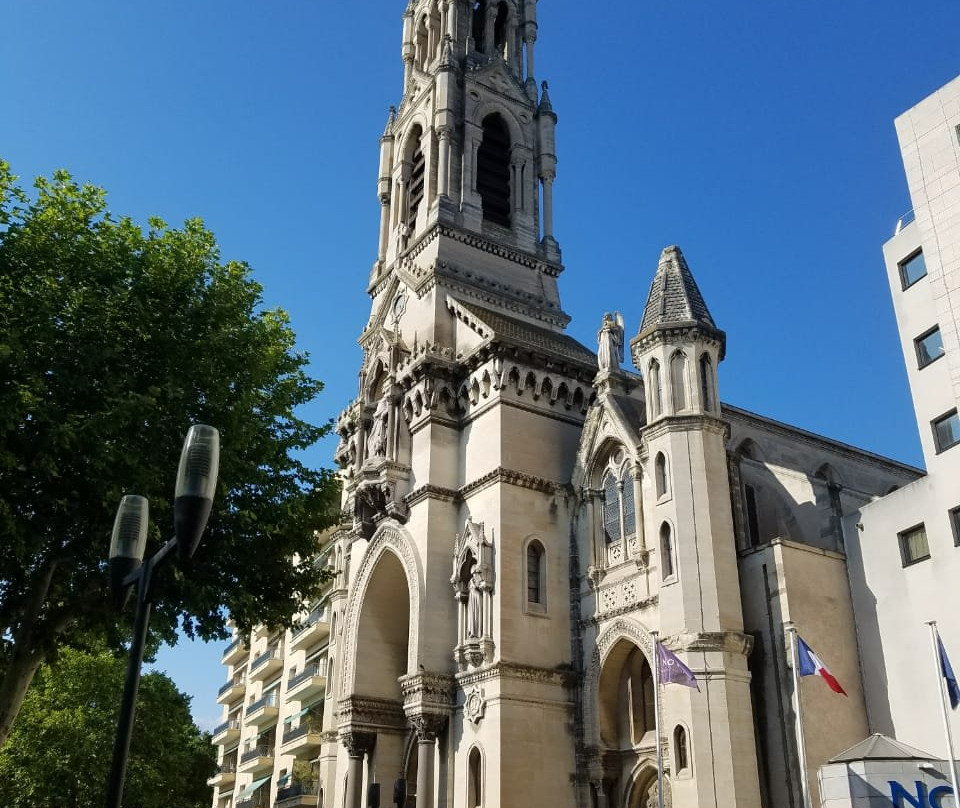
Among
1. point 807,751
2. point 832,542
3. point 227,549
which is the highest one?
point 832,542

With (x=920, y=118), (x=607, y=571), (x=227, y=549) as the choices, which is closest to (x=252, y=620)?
(x=227, y=549)

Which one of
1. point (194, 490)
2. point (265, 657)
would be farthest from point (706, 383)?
point (265, 657)

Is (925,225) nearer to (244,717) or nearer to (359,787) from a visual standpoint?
(359,787)

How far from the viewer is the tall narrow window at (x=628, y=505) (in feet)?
103

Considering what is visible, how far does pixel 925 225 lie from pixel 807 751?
15142mm

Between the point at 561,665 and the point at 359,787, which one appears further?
the point at 359,787

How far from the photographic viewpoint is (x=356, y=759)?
3541 cm

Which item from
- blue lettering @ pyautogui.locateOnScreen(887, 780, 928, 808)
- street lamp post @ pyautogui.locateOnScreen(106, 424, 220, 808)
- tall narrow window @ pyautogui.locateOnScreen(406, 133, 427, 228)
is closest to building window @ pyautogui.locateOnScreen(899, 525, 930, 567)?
blue lettering @ pyautogui.locateOnScreen(887, 780, 928, 808)

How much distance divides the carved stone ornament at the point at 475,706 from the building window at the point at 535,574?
3425 mm

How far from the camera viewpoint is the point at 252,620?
2380 cm

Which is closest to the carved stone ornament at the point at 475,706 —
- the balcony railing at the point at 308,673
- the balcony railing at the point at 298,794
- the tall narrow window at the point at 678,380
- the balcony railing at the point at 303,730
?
the tall narrow window at the point at 678,380

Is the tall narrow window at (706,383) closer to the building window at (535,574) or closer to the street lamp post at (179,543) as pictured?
the building window at (535,574)

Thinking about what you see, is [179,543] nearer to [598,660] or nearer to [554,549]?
[598,660]

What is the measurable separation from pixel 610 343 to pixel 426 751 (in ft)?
50.8
